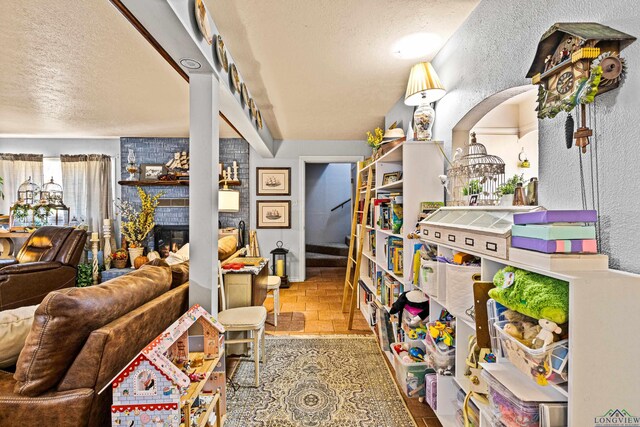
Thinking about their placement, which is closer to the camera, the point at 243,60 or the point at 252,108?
the point at 243,60

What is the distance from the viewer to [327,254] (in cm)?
708

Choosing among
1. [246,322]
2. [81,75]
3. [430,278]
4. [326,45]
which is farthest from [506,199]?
[81,75]

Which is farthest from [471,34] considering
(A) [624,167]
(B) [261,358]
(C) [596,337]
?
(B) [261,358]

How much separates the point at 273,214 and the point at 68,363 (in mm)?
4107

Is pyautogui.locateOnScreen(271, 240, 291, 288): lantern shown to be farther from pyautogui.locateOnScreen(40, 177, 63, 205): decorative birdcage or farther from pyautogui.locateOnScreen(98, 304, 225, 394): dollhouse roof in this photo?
pyautogui.locateOnScreen(98, 304, 225, 394): dollhouse roof

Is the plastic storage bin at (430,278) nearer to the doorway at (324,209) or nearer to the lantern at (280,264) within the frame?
the lantern at (280,264)

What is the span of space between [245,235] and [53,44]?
352 centimetres

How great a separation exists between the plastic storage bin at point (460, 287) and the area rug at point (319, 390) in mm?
870

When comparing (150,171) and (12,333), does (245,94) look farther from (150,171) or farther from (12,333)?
(150,171)

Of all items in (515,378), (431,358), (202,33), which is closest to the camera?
(515,378)

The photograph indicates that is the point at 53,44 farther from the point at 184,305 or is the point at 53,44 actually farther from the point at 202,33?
the point at 184,305

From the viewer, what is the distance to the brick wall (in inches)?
209

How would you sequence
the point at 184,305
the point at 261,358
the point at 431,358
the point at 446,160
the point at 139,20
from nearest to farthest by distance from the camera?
the point at 139,20 < the point at 431,358 < the point at 184,305 < the point at 446,160 < the point at 261,358

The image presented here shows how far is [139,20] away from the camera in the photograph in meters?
1.47
